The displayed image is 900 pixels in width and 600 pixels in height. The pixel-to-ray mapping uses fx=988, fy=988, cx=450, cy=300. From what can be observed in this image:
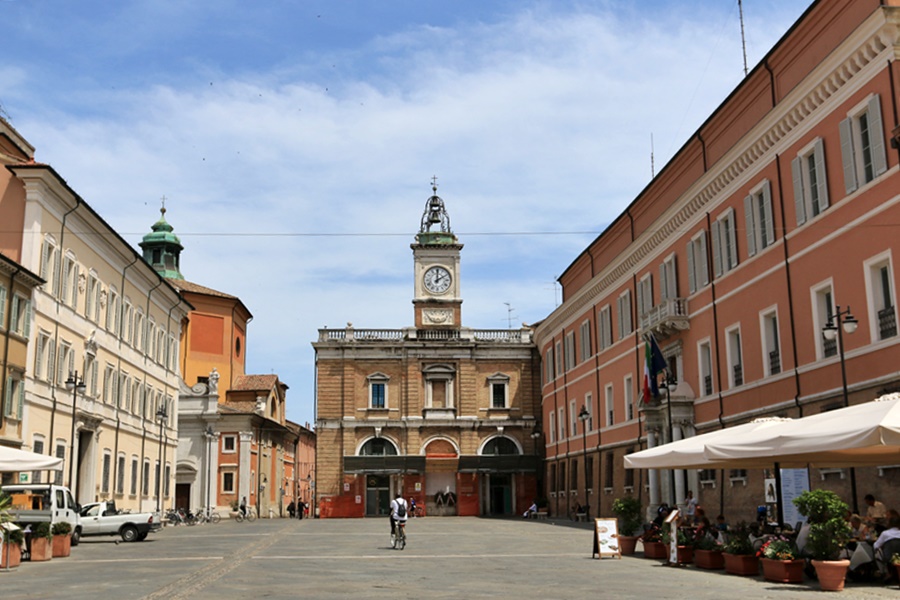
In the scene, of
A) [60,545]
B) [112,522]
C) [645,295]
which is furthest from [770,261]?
[112,522]

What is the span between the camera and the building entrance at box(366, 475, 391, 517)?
67.0 metres

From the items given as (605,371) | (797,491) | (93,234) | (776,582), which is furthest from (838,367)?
(93,234)

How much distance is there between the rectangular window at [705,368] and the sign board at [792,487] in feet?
23.3

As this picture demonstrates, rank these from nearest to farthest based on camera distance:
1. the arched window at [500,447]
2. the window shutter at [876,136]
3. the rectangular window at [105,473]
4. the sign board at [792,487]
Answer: the window shutter at [876,136], the sign board at [792,487], the rectangular window at [105,473], the arched window at [500,447]

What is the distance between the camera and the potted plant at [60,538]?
2654 centimetres

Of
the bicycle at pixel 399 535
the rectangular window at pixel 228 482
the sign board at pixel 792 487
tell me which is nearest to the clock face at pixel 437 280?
the rectangular window at pixel 228 482

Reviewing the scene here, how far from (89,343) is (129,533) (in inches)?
332

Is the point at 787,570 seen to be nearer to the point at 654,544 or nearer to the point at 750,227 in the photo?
the point at 654,544

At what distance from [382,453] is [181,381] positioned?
14264mm

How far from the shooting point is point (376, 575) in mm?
19406

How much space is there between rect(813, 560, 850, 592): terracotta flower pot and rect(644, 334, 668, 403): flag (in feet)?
65.2

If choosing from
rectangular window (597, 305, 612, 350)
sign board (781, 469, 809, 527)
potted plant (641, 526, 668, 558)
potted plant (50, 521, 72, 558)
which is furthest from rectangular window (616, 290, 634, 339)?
potted plant (50, 521, 72, 558)

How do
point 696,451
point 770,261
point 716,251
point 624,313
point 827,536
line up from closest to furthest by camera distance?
point 827,536
point 696,451
point 770,261
point 716,251
point 624,313

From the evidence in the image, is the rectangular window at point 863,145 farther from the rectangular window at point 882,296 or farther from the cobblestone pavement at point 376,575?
the cobblestone pavement at point 376,575
